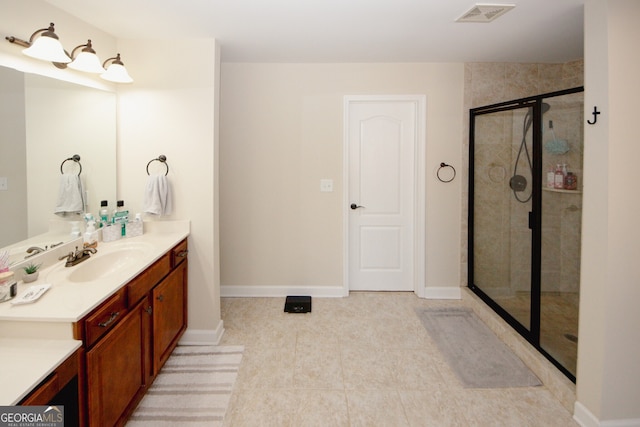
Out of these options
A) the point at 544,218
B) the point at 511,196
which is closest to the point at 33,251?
the point at 544,218

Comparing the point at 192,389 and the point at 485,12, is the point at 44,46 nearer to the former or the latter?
the point at 192,389

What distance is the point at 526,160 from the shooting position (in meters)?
2.82

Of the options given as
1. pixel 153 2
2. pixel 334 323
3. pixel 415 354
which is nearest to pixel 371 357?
pixel 415 354

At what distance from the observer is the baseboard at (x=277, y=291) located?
3.82m

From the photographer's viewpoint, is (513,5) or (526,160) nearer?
(513,5)

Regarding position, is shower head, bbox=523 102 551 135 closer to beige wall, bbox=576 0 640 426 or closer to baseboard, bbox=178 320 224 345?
beige wall, bbox=576 0 640 426

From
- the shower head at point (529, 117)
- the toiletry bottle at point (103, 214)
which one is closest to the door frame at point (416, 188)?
the shower head at point (529, 117)

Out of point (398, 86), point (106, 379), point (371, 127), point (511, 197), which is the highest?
point (398, 86)

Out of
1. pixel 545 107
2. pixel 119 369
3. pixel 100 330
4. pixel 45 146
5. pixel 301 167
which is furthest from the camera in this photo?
pixel 301 167

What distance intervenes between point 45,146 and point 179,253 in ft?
3.41

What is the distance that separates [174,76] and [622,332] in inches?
130

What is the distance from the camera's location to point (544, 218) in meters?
2.63

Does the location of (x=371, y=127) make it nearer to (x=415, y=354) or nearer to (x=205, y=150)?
(x=205, y=150)

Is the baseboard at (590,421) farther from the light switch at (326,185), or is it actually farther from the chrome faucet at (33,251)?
the chrome faucet at (33,251)
